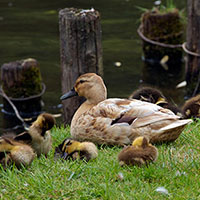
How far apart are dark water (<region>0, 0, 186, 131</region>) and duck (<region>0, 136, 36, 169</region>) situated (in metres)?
4.95

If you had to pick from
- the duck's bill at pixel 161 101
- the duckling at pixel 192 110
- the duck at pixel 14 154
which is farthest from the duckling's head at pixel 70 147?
the duckling at pixel 192 110

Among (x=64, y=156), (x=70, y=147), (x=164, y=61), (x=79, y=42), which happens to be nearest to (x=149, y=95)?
(x=79, y=42)

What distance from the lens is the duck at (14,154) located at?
5328 millimetres

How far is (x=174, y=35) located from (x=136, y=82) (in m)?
1.64

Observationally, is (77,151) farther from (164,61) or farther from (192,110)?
(164,61)

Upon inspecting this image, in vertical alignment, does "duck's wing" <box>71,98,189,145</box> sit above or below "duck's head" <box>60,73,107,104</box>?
below

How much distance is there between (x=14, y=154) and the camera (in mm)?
5344

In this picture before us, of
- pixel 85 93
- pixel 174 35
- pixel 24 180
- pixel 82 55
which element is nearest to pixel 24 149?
pixel 24 180

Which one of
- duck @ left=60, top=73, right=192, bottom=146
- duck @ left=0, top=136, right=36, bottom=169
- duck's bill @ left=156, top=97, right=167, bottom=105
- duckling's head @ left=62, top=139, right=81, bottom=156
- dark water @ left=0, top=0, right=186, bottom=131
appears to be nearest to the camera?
duck @ left=0, top=136, right=36, bottom=169

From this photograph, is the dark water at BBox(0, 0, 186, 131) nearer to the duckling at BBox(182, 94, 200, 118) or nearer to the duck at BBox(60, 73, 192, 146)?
the duckling at BBox(182, 94, 200, 118)

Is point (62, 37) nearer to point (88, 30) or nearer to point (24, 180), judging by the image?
point (88, 30)

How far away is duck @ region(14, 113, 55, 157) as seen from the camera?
5.89 meters

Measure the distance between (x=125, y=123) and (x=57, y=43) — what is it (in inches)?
349

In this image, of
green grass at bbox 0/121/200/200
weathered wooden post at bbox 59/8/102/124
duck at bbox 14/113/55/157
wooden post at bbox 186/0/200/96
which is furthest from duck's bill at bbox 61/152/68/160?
wooden post at bbox 186/0/200/96
